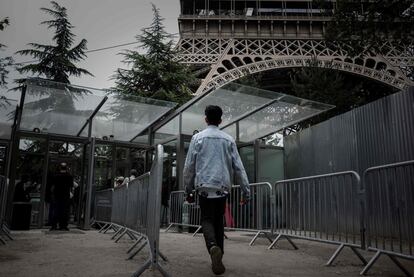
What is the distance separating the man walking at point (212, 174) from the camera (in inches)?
142

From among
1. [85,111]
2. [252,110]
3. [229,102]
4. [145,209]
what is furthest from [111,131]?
[145,209]

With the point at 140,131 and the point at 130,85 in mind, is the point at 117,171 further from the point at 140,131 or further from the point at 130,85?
the point at 130,85

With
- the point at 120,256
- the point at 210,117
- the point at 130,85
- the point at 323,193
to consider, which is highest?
the point at 130,85

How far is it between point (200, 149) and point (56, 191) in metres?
6.44

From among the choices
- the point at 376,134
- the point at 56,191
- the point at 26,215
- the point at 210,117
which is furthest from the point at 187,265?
the point at 26,215

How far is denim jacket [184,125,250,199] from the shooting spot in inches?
143

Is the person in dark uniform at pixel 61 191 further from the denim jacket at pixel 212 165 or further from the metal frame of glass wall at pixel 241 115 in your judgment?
the denim jacket at pixel 212 165

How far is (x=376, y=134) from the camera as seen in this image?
7465 millimetres

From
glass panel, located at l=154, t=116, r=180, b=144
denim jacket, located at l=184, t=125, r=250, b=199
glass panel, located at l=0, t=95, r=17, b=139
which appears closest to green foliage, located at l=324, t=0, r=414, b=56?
glass panel, located at l=154, t=116, r=180, b=144

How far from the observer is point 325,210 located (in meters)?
4.76

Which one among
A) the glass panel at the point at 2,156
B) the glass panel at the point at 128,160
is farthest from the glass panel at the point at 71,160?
the glass panel at the point at 2,156

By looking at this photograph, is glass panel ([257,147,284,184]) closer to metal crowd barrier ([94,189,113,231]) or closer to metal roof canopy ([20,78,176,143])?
metal roof canopy ([20,78,176,143])

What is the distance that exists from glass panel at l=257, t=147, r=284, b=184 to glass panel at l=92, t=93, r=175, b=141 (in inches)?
119

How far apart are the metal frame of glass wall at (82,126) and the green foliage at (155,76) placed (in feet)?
16.0
